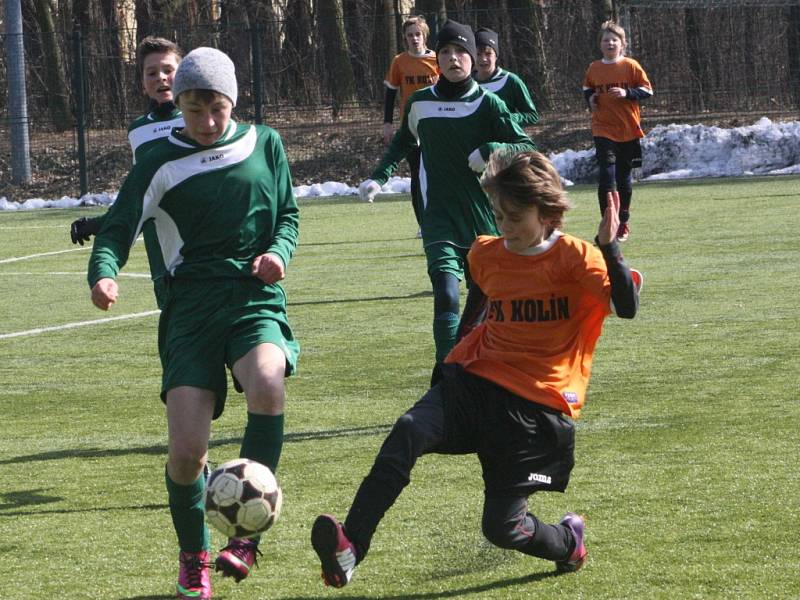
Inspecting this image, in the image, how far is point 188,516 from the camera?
4781mm

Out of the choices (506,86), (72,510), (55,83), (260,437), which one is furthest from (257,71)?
(260,437)

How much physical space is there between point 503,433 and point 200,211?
1.29m

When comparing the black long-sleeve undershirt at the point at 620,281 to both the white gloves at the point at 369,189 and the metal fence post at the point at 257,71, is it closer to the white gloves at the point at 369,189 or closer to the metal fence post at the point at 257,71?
the white gloves at the point at 369,189

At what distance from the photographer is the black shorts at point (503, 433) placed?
4.59 meters

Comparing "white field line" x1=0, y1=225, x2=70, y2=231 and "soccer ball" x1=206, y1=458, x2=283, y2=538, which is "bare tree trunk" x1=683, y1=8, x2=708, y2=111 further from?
"soccer ball" x1=206, y1=458, x2=283, y2=538

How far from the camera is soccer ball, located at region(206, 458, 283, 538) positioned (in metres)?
4.46

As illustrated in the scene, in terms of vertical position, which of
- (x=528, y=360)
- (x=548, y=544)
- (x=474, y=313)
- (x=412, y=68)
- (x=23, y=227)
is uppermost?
(x=412, y=68)

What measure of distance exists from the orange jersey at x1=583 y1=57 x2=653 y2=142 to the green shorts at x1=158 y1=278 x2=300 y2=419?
38.0 ft

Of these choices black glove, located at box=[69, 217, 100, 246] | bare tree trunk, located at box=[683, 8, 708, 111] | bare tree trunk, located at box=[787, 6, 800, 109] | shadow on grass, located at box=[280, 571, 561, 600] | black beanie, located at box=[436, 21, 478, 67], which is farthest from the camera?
bare tree trunk, located at box=[683, 8, 708, 111]

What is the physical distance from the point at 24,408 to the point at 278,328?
3625mm

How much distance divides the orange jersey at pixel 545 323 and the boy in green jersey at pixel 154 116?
7.17 ft

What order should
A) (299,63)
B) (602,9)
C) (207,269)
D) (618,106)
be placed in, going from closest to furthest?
(207,269) < (618,106) < (602,9) < (299,63)

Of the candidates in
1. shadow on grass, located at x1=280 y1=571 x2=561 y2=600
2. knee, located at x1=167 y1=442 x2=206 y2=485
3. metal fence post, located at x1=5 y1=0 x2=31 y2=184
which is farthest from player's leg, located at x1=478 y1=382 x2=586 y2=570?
metal fence post, located at x1=5 y1=0 x2=31 y2=184

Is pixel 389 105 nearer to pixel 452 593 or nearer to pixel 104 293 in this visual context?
pixel 104 293
